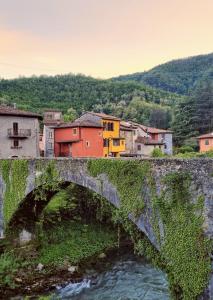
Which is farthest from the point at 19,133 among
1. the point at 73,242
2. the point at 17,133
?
the point at 73,242

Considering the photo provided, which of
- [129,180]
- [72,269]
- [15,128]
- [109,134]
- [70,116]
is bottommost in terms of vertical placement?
[72,269]

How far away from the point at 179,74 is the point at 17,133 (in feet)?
403

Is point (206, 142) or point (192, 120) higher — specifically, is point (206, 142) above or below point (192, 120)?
below

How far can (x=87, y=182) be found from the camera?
1517cm

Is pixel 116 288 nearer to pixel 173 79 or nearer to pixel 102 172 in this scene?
pixel 102 172

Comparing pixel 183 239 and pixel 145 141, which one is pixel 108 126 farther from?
pixel 183 239

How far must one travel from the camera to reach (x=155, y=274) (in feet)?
60.0

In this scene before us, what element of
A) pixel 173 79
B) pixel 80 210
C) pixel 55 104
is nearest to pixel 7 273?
pixel 80 210

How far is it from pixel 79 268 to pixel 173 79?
13492 cm

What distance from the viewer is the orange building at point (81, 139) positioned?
3650 cm

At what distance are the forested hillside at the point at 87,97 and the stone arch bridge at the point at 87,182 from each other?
5532cm

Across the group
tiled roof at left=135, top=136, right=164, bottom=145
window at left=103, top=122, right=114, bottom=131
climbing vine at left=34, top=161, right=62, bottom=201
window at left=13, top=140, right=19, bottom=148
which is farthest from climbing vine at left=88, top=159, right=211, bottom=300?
tiled roof at left=135, top=136, right=164, bottom=145

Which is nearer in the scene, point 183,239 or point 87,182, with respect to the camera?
point 183,239

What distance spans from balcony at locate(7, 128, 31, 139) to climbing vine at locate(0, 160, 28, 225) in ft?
42.8
